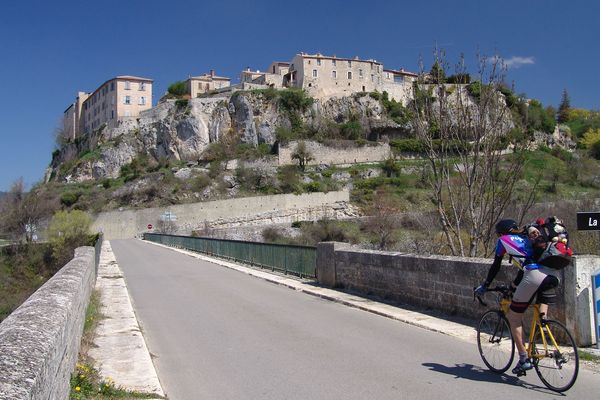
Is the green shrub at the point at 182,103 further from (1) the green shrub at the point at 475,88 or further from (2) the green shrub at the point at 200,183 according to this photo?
(1) the green shrub at the point at 475,88

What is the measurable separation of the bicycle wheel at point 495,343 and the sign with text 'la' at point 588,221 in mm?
2294

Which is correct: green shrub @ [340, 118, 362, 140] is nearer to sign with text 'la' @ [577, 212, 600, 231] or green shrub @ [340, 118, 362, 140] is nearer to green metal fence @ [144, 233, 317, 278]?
green metal fence @ [144, 233, 317, 278]

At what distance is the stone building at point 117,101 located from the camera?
113m

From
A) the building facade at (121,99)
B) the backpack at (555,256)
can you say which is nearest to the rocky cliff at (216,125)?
the building facade at (121,99)

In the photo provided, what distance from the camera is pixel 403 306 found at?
1202 cm

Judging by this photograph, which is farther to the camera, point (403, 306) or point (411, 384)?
point (403, 306)

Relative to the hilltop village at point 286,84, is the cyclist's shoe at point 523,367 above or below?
below

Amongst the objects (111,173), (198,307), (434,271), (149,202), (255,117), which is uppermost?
(255,117)

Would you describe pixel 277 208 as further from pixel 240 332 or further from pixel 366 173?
pixel 240 332

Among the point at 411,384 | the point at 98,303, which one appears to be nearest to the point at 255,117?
the point at 98,303

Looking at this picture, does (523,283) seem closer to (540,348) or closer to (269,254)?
(540,348)

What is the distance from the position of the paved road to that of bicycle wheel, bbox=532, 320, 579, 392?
0.14 m

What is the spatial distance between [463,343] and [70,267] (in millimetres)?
7126

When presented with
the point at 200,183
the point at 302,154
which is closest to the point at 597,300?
the point at 200,183
